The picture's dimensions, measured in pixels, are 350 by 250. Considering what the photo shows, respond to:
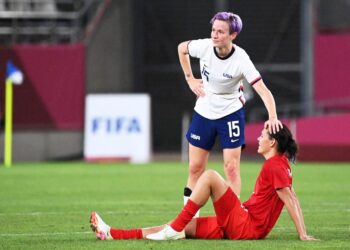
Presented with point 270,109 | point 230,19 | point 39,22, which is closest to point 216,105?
point 230,19

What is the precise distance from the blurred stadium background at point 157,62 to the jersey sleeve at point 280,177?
16051 millimetres

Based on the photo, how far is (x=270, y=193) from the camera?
9.73 m

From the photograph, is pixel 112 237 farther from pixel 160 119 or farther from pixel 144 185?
pixel 160 119

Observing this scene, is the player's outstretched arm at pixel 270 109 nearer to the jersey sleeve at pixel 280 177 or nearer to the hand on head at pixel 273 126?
the hand on head at pixel 273 126

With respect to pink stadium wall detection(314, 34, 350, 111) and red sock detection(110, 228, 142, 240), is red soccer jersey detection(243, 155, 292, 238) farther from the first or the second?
pink stadium wall detection(314, 34, 350, 111)

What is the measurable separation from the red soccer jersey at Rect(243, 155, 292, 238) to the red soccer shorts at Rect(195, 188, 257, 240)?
0.28ft

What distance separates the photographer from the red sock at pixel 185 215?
31.7 ft

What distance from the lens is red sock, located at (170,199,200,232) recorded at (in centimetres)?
965

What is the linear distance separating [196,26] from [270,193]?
26.2m

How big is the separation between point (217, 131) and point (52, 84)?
19.2 m

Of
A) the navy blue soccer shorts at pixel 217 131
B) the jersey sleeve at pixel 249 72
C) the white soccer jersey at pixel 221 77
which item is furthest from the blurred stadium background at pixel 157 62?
the jersey sleeve at pixel 249 72

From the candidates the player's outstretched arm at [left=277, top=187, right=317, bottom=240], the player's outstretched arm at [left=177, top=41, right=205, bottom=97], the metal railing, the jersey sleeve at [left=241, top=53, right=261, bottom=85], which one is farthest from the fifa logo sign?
the player's outstretched arm at [left=277, top=187, right=317, bottom=240]

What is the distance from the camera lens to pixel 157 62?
117ft

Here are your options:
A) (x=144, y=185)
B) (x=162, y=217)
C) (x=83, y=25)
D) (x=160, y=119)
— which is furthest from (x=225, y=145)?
(x=160, y=119)
